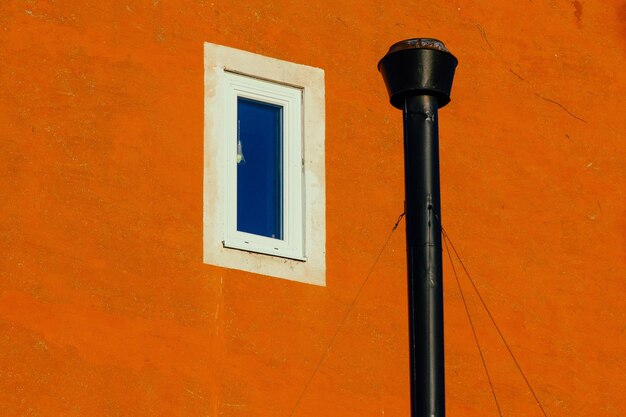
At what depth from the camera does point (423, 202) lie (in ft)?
27.0

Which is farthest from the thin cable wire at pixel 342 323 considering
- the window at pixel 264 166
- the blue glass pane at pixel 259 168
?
the blue glass pane at pixel 259 168

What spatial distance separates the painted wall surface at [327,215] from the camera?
10.6m

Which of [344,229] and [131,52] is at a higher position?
[131,52]

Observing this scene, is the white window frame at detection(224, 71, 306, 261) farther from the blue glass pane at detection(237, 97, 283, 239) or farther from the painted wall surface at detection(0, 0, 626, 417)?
the painted wall surface at detection(0, 0, 626, 417)

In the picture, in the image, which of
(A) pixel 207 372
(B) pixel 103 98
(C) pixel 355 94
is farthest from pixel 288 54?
(A) pixel 207 372

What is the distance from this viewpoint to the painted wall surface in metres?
10.6

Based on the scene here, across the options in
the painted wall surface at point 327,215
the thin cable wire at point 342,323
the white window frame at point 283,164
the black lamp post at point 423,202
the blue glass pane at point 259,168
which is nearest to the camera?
the black lamp post at point 423,202

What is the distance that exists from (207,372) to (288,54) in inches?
94.4

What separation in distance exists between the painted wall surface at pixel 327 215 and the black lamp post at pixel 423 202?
9.73 feet

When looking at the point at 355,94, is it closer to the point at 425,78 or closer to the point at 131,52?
the point at 131,52

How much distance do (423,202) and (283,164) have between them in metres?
3.69

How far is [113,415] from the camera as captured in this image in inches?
413

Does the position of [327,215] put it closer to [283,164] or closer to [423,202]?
[283,164]

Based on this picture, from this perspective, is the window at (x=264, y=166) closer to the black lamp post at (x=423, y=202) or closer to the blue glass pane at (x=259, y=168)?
the blue glass pane at (x=259, y=168)
